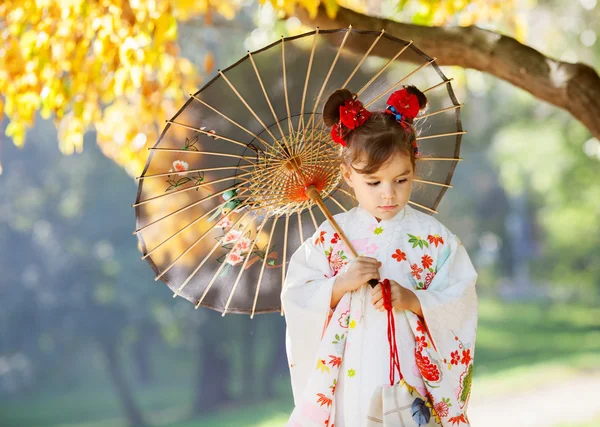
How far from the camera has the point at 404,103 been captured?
7.28ft

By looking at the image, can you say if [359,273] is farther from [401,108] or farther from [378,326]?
[401,108]

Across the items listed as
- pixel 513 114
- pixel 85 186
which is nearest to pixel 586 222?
pixel 513 114

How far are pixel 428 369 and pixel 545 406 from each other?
26.9 feet

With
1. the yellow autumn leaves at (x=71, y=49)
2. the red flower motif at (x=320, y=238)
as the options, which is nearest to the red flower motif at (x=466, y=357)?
the red flower motif at (x=320, y=238)

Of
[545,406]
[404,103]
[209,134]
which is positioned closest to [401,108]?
[404,103]

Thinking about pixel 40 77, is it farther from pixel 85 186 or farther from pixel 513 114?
pixel 513 114

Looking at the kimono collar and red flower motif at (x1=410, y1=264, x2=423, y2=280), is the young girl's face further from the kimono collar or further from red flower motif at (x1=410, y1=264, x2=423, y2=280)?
red flower motif at (x1=410, y1=264, x2=423, y2=280)

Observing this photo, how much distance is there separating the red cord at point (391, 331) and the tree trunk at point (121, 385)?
45.1 ft

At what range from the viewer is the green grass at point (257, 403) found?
13.9 meters

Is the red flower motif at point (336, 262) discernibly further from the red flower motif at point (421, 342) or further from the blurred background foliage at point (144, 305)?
the blurred background foliage at point (144, 305)

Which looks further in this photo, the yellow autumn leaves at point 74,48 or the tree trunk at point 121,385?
the tree trunk at point 121,385

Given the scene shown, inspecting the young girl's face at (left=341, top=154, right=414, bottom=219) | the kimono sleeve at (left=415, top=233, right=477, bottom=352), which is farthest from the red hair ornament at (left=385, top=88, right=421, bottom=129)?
the kimono sleeve at (left=415, top=233, right=477, bottom=352)

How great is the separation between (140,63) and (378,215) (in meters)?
2.03

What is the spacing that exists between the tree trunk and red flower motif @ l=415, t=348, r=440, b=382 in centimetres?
1374
